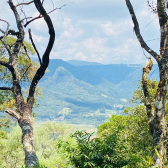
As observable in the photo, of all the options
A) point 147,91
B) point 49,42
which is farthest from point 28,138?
point 147,91

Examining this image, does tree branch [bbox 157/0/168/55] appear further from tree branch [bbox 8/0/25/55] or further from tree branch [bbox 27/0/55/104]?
tree branch [bbox 8/0/25/55]

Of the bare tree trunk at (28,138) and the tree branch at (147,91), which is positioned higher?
the tree branch at (147,91)

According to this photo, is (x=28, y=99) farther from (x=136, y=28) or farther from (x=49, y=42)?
(x=136, y=28)

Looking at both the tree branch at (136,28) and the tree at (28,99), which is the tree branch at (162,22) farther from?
the tree at (28,99)

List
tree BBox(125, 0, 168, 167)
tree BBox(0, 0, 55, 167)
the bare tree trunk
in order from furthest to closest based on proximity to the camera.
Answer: tree BBox(0, 0, 55, 167), the bare tree trunk, tree BBox(125, 0, 168, 167)

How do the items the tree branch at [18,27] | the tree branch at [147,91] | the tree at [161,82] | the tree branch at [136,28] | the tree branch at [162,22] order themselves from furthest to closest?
the tree branch at [18,27] < the tree branch at [147,91] < the tree branch at [136,28] < the tree branch at [162,22] < the tree at [161,82]

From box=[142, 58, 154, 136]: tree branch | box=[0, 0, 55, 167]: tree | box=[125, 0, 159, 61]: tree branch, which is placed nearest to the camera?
box=[125, 0, 159, 61]: tree branch

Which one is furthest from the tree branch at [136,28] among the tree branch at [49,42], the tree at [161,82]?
the tree branch at [49,42]

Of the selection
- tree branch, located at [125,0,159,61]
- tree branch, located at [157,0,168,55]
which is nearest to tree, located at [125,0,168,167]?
tree branch, located at [157,0,168,55]

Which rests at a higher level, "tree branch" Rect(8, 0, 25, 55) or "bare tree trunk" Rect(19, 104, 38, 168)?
"tree branch" Rect(8, 0, 25, 55)

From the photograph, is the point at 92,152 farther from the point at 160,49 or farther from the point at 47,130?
the point at 47,130

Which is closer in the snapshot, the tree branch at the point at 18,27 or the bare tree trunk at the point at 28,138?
the bare tree trunk at the point at 28,138

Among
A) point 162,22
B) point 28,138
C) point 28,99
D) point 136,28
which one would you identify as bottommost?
point 28,138

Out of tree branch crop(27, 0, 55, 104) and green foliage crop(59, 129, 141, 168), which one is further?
tree branch crop(27, 0, 55, 104)
